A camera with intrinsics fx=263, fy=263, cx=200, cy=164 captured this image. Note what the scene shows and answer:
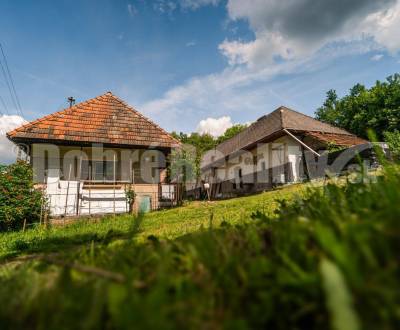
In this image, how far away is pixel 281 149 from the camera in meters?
18.3

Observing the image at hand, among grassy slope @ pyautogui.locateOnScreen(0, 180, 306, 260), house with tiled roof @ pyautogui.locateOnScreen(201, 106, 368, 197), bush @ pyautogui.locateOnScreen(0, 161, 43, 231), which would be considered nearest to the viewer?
grassy slope @ pyautogui.locateOnScreen(0, 180, 306, 260)

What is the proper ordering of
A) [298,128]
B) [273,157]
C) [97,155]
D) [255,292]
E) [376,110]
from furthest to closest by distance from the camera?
[376,110], [273,157], [298,128], [97,155], [255,292]

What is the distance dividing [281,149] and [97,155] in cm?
1198

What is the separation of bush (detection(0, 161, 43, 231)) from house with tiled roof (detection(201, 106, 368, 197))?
1395 centimetres

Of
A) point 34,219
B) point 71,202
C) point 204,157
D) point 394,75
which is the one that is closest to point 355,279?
point 34,219

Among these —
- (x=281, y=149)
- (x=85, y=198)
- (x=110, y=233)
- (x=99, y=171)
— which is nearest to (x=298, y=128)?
(x=281, y=149)

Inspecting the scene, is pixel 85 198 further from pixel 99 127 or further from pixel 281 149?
pixel 281 149

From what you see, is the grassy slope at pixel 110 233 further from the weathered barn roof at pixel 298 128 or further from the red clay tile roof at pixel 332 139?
the weathered barn roof at pixel 298 128

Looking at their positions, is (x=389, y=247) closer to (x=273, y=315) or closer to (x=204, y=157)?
(x=273, y=315)

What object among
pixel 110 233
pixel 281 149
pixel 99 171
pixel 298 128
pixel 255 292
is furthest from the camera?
pixel 281 149

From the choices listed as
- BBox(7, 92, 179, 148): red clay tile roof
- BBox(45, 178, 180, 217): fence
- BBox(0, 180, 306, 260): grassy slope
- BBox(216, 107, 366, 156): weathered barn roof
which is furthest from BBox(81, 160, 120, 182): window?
BBox(216, 107, 366, 156): weathered barn roof

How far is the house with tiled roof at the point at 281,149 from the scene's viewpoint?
671 inches

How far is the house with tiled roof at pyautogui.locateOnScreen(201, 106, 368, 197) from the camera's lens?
17031 mm

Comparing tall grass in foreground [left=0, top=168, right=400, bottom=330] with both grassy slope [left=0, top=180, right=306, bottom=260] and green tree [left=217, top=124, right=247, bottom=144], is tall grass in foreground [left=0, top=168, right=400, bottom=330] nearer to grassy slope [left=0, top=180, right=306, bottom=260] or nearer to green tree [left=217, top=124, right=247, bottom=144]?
grassy slope [left=0, top=180, right=306, bottom=260]
